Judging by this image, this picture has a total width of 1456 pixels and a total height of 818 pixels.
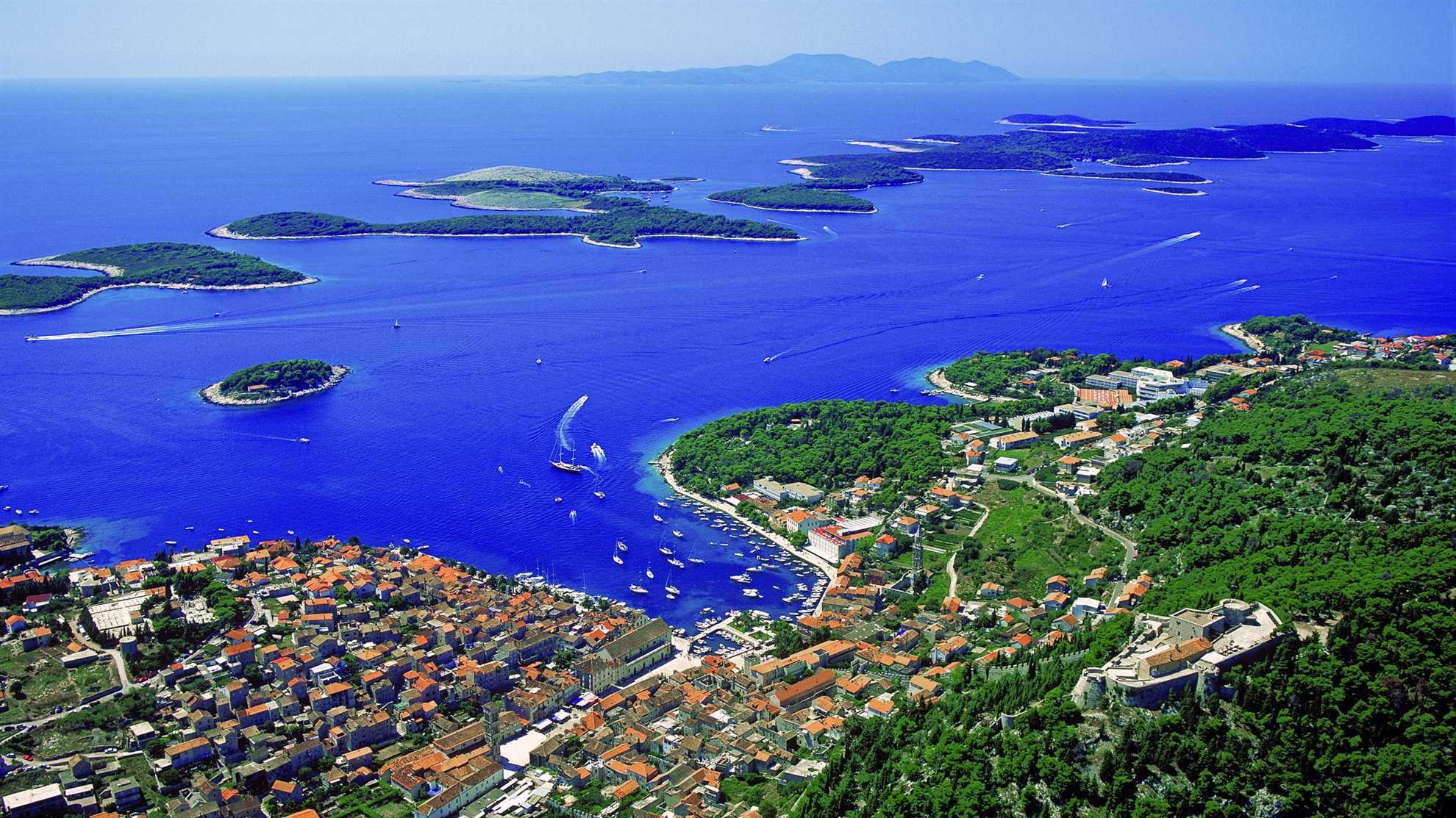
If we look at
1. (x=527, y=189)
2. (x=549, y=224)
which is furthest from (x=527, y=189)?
(x=549, y=224)

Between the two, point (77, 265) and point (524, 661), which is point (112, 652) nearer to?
point (524, 661)

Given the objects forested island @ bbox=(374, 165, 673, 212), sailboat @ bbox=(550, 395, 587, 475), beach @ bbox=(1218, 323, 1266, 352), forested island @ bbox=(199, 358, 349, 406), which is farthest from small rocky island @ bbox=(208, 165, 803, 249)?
sailboat @ bbox=(550, 395, 587, 475)

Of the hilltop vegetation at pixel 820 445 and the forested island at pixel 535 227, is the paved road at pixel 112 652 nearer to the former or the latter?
the hilltop vegetation at pixel 820 445

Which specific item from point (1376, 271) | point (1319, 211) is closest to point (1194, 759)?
point (1376, 271)

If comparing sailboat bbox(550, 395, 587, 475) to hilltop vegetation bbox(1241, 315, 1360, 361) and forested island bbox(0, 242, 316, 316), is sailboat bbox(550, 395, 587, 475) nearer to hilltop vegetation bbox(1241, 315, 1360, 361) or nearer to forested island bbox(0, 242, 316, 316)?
hilltop vegetation bbox(1241, 315, 1360, 361)

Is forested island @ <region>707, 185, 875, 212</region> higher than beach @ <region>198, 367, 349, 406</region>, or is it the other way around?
forested island @ <region>707, 185, 875, 212</region>

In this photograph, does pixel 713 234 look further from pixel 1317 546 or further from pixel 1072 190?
pixel 1317 546

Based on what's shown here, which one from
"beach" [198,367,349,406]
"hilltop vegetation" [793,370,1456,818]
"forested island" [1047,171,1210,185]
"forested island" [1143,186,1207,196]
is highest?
"forested island" [1047,171,1210,185]
